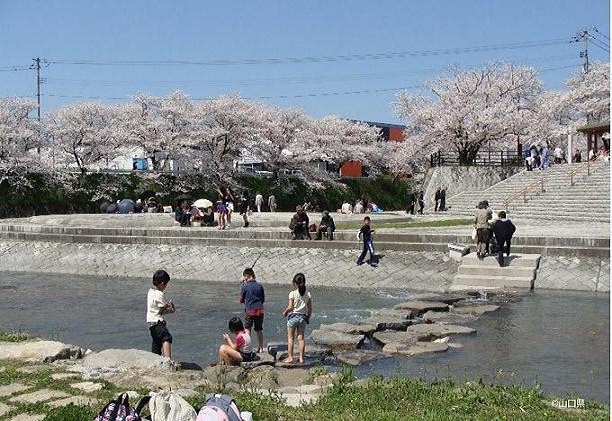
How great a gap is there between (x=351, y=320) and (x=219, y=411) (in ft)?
36.2

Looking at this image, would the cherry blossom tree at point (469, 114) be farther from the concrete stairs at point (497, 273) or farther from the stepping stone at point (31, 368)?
the stepping stone at point (31, 368)

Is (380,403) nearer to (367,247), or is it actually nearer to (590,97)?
(367,247)

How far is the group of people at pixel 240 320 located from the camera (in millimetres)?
10477

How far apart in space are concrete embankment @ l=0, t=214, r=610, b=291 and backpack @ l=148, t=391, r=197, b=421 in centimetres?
1566

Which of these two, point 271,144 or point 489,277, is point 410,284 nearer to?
point 489,277

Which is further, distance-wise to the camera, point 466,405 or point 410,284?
point 410,284

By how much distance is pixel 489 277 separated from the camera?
2092 centimetres

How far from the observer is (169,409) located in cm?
639

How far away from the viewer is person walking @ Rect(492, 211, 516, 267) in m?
20.8

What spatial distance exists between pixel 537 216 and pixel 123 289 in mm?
18499

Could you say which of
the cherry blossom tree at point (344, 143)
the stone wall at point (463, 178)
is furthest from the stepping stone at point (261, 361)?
the cherry blossom tree at point (344, 143)

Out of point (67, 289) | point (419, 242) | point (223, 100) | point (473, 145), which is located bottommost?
point (67, 289)

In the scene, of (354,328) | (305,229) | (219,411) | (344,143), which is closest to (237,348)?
(354,328)

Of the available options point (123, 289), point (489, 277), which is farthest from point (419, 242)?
point (123, 289)
